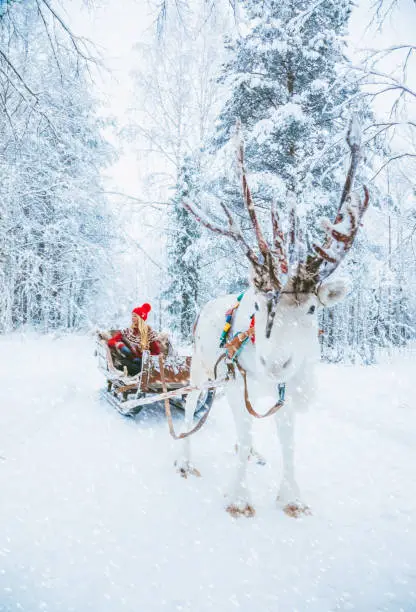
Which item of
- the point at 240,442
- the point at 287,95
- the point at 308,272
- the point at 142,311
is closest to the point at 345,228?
the point at 308,272

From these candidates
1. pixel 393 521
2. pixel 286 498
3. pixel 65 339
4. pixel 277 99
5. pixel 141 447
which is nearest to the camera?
pixel 393 521

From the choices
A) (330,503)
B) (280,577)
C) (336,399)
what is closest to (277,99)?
(336,399)

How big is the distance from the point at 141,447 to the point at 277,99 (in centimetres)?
884

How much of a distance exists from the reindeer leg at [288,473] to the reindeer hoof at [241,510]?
27cm

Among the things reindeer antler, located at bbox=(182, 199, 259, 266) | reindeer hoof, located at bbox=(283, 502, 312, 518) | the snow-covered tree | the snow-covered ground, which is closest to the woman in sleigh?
the snow-covered ground

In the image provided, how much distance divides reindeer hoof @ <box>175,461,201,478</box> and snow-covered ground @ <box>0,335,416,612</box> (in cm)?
10

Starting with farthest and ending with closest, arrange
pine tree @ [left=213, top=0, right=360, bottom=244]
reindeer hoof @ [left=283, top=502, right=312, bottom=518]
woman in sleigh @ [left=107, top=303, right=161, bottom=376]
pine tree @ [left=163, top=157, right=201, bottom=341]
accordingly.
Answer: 1. pine tree @ [left=163, top=157, right=201, bottom=341]
2. pine tree @ [left=213, top=0, right=360, bottom=244]
3. woman in sleigh @ [left=107, top=303, right=161, bottom=376]
4. reindeer hoof @ [left=283, top=502, right=312, bottom=518]

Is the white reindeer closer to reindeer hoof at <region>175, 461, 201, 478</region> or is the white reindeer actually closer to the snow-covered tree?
reindeer hoof at <region>175, 461, 201, 478</region>

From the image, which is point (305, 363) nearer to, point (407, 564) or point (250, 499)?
point (250, 499)

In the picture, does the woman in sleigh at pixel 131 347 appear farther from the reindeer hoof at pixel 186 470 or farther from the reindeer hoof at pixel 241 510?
the reindeer hoof at pixel 241 510

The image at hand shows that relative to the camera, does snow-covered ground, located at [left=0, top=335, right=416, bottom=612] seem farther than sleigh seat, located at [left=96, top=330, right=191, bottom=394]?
No

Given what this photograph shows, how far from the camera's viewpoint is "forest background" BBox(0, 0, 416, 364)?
118 inches

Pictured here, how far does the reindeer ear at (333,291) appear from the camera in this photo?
2236 mm

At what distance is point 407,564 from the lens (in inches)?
87.0
